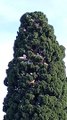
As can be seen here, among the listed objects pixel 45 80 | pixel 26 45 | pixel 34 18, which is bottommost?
pixel 45 80

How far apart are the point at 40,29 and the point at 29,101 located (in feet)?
13.6

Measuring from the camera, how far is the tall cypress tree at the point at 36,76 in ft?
84.0

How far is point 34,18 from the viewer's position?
28047 mm

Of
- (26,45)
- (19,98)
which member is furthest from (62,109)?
(26,45)

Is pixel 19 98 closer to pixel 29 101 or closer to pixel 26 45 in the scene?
pixel 29 101

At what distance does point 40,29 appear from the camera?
27.4 m

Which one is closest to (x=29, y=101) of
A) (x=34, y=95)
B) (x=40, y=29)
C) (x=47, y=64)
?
(x=34, y=95)

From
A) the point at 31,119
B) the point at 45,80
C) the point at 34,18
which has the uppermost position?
the point at 34,18

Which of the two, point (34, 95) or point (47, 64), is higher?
point (47, 64)

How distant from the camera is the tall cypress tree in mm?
25594

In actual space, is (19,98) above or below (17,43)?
below

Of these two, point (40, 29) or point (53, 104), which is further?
point (40, 29)

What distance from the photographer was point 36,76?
26.4 meters

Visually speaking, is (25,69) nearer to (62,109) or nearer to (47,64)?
(47,64)
